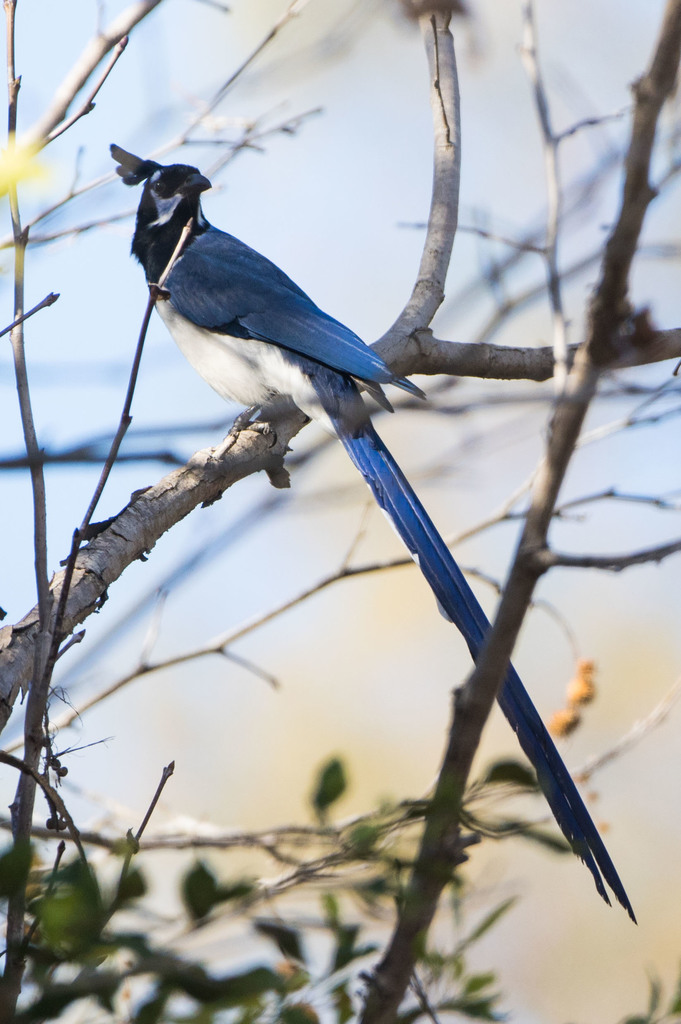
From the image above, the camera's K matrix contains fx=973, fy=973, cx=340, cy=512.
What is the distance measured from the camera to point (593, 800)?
278cm

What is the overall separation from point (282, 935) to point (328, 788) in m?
0.21

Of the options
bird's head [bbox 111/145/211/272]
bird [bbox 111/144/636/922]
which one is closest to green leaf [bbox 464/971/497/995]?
bird [bbox 111/144/636/922]

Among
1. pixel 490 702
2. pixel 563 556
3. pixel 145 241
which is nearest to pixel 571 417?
pixel 563 556

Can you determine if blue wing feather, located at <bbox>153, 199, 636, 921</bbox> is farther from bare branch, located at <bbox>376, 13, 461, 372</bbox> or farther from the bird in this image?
bare branch, located at <bbox>376, 13, 461, 372</bbox>

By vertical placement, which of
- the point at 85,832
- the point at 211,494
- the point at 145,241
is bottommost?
the point at 85,832

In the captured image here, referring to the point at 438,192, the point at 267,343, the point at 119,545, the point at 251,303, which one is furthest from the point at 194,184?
the point at 119,545

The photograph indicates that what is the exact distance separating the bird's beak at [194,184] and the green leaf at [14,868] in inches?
141

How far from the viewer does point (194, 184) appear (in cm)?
429

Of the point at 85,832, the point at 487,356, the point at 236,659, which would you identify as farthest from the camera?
the point at 487,356

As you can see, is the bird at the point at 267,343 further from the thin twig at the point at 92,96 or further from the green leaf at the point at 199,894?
the green leaf at the point at 199,894

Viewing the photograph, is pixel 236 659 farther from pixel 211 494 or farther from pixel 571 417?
pixel 571 417

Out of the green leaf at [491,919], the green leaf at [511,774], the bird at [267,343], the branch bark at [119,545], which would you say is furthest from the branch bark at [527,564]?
the bird at [267,343]

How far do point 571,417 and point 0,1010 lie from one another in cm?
85

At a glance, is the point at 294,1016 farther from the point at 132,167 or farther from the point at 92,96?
the point at 132,167
